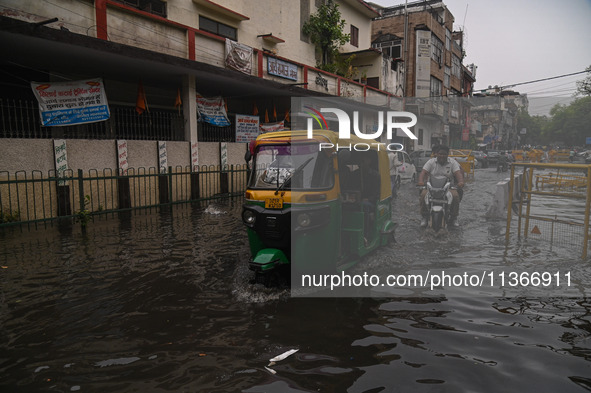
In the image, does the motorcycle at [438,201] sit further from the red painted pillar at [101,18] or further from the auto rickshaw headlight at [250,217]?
the red painted pillar at [101,18]

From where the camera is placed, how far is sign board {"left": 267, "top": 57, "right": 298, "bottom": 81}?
16.7 meters

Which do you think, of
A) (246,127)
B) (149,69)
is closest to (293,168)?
(149,69)

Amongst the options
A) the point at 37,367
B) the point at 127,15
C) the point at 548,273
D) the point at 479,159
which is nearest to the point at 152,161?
the point at 127,15

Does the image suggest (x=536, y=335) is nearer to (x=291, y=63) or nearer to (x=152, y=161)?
(x=152, y=161)

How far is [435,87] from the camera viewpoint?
3697 centimetres

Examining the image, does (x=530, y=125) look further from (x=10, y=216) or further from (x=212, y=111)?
(x=10, y=216)

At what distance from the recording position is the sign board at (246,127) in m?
16.4

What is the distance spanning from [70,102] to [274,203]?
8.48 m

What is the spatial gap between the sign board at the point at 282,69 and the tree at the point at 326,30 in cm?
477

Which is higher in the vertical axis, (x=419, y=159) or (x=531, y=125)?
(x=531, y=125)

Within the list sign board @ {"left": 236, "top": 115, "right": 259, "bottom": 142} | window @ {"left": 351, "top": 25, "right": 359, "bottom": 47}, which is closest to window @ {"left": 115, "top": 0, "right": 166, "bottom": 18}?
sign board @ {"left": 236, "top": 115, "right": 259, "bottom": 142}

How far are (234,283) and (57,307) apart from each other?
2.22 meters

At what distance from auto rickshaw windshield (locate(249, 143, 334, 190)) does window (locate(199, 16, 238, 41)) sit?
12.1m

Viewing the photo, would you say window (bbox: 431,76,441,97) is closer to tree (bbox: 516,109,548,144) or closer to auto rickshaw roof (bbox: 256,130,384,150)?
auto rickshaw roof (bbox: 256,130,384,150)
